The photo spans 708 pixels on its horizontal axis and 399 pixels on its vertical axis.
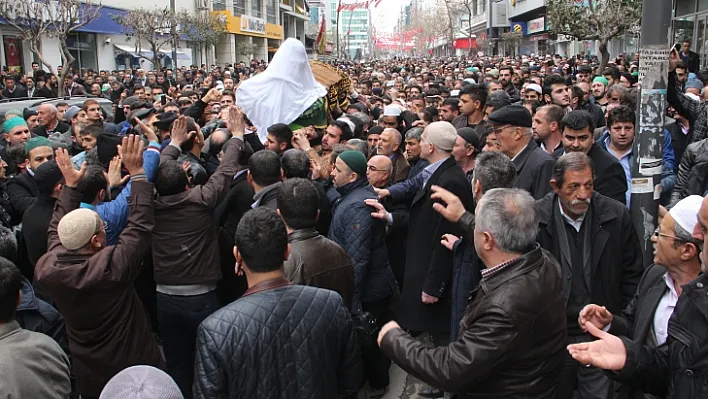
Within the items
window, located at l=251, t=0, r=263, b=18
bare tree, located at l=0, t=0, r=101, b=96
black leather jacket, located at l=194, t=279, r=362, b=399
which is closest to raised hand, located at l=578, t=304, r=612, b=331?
black leather jacket, located at l=194, t=279, r=362, b=399

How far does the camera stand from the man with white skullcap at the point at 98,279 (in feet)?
10.9

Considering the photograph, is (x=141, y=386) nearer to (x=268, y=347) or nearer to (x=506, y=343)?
(x=268, y=347)

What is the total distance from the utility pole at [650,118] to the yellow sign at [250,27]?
45.6 m

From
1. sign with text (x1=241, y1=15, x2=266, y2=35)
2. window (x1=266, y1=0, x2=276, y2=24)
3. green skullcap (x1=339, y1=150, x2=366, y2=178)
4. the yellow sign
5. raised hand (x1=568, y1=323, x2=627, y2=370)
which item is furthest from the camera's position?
window (x1=266, y1=0, x2=276, y2=24)

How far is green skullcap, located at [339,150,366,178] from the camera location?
15.2 ft

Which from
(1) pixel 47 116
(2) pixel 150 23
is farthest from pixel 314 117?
(2) pixel 150 23

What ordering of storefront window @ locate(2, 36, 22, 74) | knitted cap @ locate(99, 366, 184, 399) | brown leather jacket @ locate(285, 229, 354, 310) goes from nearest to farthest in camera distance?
knitted cap @ locate(99, 366, 184, 399) < brown leather jacket @ locate(285, 229, 354, 310) < storefront window @ locate(2, 36, 22, 74)

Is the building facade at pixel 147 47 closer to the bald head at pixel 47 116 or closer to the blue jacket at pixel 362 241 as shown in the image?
the bald head at pixel 47 116

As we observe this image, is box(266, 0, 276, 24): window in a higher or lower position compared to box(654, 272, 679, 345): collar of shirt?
higher

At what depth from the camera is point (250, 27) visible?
55.0 m

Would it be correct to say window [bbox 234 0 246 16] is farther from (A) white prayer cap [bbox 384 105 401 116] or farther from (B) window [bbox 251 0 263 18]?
(A) white prayer cap [bbox 384 105 401 116]

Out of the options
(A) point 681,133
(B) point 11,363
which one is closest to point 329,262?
(B) point 11,363

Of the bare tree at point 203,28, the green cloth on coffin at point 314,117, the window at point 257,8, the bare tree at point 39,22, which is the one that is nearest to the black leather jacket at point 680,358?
Answer: the green cloth on coffin at point 314,117

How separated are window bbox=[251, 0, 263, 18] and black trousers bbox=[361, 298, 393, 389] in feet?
183
